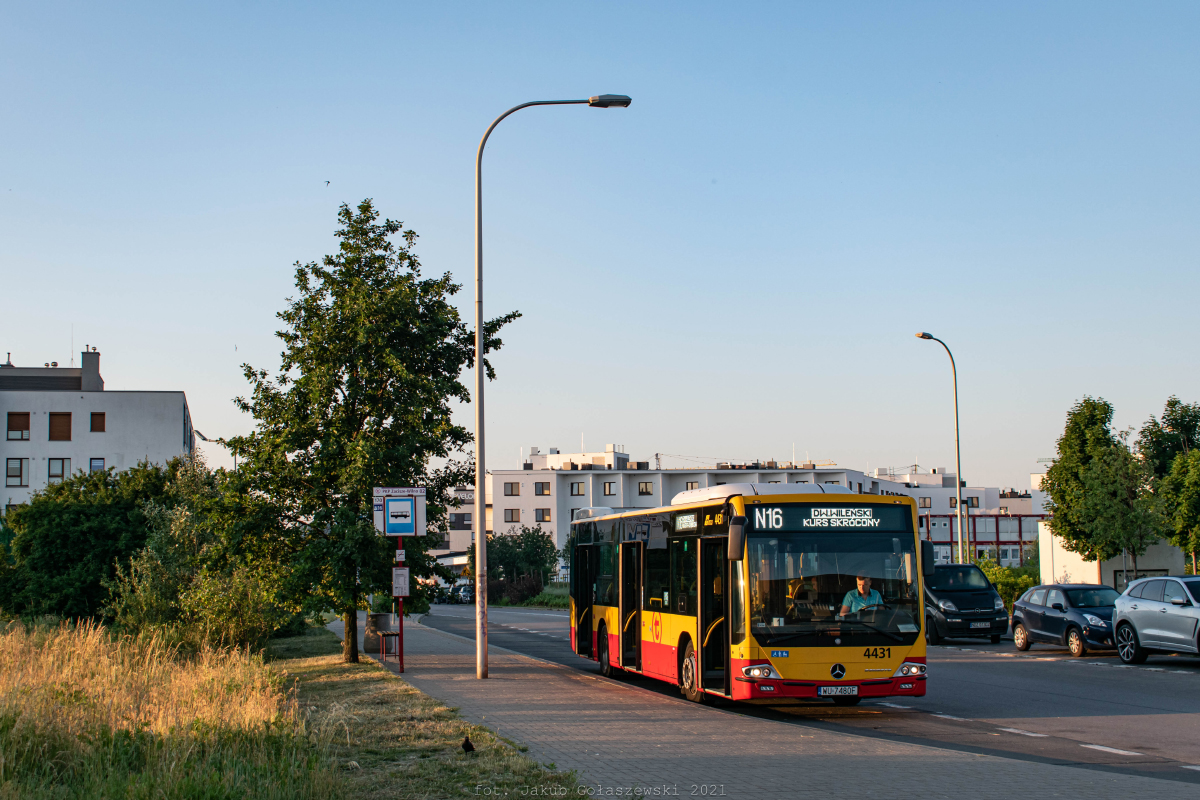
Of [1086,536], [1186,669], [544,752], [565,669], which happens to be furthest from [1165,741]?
[1086,536]

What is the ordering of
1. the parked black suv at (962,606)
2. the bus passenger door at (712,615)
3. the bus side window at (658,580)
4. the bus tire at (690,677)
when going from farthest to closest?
the parked black suv at (962,606) → the bus side window at (658,580) → the bus tire at (690,677) → the bus passenger door at (712,615)

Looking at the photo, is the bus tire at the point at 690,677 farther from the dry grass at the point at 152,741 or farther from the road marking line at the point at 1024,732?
the dry grass at the point at 152,741

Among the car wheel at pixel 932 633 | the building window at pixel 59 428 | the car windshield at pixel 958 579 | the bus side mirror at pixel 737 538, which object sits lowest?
the car wheel at pixel 932 633

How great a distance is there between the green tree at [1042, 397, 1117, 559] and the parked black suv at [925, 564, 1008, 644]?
11675 millimetres

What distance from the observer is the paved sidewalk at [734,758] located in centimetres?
838

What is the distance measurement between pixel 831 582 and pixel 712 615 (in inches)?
70.3

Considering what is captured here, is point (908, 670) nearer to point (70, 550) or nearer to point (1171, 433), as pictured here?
point (70, 550)

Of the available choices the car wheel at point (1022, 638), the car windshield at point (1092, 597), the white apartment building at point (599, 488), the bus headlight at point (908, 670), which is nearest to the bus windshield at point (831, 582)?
the bus headlight at point (908, 670)

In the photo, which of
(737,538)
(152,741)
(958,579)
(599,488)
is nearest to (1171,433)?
(958,579)

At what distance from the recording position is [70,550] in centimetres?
3381

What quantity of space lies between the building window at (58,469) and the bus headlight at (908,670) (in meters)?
68.9

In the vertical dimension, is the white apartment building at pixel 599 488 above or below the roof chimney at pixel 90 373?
below

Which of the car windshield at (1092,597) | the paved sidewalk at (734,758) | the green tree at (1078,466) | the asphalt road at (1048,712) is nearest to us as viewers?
the paved sidewalk at (734,758)

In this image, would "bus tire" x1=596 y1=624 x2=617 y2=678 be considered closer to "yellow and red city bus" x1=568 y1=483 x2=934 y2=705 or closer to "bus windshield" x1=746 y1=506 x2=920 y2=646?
"yellow and red city bus" x1=568 y1=483 x2=934 y2=705
